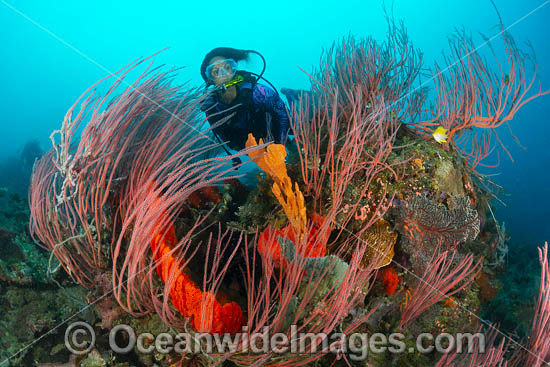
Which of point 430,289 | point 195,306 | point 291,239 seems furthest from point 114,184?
point 430,289

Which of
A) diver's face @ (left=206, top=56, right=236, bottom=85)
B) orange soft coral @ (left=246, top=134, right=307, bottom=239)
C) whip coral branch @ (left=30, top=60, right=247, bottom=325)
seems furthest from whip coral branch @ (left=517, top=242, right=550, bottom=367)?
diver's face @ (left=206, top=56, right=236, bottom=85)

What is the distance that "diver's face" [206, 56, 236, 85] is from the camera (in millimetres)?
4906

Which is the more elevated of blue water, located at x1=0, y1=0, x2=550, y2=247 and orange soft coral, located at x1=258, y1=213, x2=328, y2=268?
blue water, located at x1=0, y1=0, x2=550, y2=247

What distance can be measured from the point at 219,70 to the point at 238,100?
2.17 feet

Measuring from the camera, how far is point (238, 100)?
496cm

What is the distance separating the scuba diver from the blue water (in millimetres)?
53385

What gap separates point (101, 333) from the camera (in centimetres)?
238

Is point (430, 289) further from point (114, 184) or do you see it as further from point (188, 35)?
point (188, 35)

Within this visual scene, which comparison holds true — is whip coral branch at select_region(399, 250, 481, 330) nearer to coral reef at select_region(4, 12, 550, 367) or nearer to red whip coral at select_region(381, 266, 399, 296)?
coral reef at select_region(4, 12, 550, 367)

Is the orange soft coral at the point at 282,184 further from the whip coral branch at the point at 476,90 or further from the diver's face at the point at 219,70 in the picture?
the diver's face at the point at 219,70

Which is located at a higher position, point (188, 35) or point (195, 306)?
point (188, 35)

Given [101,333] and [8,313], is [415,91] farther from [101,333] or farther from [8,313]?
[8,313]

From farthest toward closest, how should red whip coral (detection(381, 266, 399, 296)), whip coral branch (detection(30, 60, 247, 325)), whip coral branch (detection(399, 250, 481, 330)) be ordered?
red whip coral (detection(381, 266, 399, 296)), whip coral branch (detection(399, 250, 481, 330)), whip coral branch (detection(30, 60, 247, 325))

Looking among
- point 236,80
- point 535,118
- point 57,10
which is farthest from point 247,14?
point 236,80
